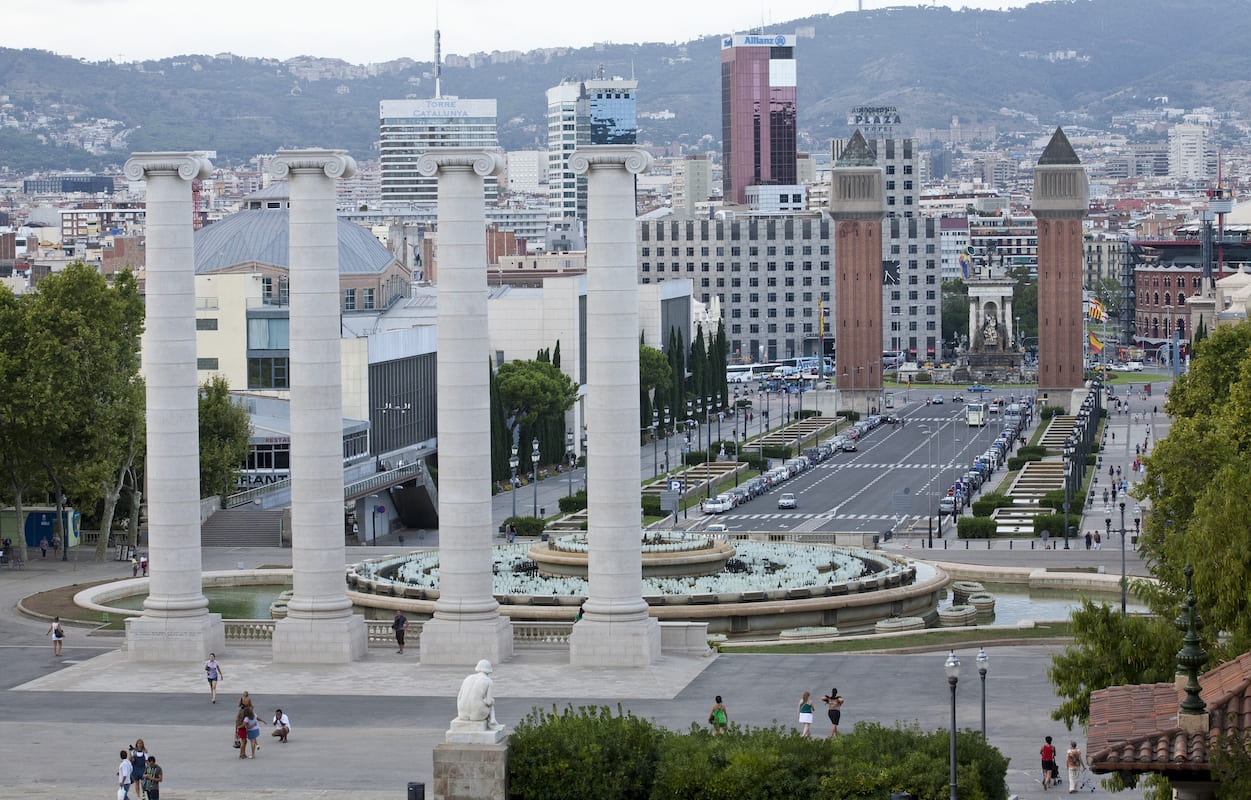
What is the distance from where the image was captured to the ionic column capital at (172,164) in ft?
184

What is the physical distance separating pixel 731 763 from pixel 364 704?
47.3ft

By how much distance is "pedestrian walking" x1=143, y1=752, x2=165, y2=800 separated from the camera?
41.8m

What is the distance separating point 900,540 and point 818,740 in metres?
64.1

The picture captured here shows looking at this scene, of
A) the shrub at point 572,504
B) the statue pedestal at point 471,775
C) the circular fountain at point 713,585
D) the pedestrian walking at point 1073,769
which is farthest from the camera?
the shrub at point 572,504

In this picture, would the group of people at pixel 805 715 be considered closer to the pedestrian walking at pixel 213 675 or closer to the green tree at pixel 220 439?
the pedestrian walking at pixel 213 675

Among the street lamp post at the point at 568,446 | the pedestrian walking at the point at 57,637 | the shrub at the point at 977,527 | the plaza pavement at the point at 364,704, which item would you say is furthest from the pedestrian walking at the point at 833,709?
the street lamp post at the point at 568,446

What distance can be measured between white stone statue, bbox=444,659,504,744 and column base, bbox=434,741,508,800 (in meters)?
0.19

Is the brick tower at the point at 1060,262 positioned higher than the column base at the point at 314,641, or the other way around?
the brick tower at the point at 1060,262

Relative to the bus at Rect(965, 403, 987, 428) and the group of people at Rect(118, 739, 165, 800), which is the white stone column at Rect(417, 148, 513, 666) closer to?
the group of people at Rect(118, 739, 165, 800)

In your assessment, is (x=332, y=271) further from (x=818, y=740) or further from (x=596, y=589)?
(x=818, y=740)

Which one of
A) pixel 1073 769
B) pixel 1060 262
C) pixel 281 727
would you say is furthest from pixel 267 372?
pixel 1060 262

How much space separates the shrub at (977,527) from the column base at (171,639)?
180ft

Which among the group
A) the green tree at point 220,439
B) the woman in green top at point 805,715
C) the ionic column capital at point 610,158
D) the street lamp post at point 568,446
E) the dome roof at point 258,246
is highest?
the dome roof at point 258,246

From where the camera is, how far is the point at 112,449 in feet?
281
